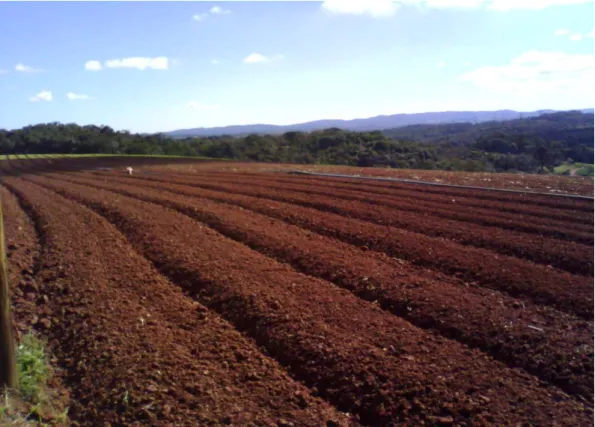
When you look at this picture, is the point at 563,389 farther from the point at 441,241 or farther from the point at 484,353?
the point at 441,241

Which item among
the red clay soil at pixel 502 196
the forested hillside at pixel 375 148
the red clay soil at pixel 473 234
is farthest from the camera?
the forested hillside at pixel 375 148

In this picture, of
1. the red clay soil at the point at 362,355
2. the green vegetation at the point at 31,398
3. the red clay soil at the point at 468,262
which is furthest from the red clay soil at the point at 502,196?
the green vegetation at the point at 31,398

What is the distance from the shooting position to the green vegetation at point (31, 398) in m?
2.96

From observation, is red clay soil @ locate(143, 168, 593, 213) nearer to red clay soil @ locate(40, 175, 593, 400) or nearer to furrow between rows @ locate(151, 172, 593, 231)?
furrow between rows @ locate(151, 172, 593, 231)

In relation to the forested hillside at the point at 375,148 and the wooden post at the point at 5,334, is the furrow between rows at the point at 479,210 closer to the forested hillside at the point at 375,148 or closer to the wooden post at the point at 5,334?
the wooden post at the point at 5,334

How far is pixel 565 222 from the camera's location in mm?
8750

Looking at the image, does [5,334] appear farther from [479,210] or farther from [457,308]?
[479,210]

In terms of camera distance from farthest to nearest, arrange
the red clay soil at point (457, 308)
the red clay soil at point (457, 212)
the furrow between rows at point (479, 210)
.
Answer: the furrow between rows at point (479, 210) < the red clay soil at point (457, 212) < the red clay soil at point (457, 308)

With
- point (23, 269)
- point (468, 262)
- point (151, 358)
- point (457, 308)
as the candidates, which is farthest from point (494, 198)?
point (23, 269)

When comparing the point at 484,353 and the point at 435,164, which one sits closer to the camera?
the point at 484,353

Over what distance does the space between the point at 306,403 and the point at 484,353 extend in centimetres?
172

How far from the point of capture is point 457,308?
4.77 m

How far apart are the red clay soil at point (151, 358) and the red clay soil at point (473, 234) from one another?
15.4 ft

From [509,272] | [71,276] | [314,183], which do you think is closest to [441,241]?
[509,272]
